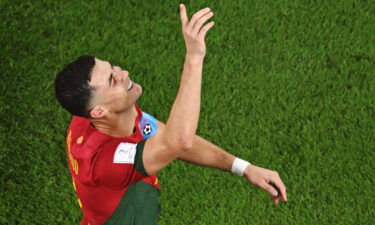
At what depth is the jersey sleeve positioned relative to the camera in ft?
8.51

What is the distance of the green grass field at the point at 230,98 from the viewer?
4.59m

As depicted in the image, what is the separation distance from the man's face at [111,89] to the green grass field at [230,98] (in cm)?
182

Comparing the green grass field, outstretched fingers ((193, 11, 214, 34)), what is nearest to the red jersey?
outstretched fingers ((193, 11, 214, 34))

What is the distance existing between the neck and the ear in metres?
0.04

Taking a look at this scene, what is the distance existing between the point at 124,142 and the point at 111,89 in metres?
0.29

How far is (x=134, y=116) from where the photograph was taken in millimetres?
3219

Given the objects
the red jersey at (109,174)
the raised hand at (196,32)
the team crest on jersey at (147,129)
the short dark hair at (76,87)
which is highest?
the raised hand at (196,32)

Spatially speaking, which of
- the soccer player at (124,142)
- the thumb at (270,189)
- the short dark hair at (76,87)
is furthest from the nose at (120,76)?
the thumb at (270,189)

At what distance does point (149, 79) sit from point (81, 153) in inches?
89.7

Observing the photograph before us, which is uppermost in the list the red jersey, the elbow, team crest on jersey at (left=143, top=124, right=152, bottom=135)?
the elbow

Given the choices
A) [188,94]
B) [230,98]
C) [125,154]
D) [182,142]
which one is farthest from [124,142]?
[230,98]

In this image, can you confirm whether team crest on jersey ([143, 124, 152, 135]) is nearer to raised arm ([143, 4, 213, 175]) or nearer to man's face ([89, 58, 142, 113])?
man's face ([89, 58, 142, 113])

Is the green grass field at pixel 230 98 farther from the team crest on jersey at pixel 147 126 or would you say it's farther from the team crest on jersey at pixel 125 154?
the team crest on jersey at pixel 125 154

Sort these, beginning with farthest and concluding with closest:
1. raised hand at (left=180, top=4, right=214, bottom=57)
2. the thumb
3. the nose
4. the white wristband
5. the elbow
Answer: the white wristband
the nose
the thumb
the elbow
raised hand at (left=180, top=4, right=214, bottom=57)
